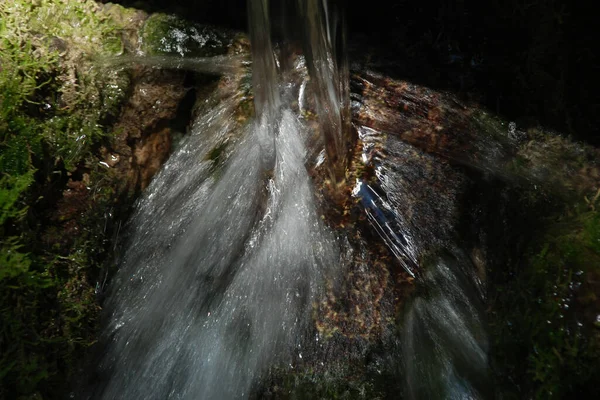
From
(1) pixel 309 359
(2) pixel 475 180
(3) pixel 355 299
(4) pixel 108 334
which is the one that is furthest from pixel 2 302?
(2) pixel 475 180

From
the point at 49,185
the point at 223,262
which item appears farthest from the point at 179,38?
the point at 223,262

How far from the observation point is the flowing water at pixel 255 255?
2.30 metres

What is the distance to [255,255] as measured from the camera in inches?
98.9

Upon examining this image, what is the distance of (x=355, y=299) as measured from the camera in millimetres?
2404

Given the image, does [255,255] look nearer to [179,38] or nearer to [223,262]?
[223,262]

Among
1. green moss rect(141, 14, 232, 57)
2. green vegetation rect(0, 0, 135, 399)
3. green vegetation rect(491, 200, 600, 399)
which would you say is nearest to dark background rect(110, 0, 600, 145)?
green moss rect(141, 14, 232, 57)

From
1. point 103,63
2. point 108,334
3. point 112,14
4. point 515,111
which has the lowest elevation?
point 108,334

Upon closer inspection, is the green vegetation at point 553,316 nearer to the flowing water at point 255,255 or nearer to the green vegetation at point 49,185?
the flowing water at point 255,255

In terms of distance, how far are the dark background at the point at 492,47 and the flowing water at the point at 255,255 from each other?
0.42m

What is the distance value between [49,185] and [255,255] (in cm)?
111

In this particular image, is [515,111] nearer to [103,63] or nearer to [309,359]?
[309,359]

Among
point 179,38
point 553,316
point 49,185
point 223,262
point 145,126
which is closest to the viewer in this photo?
point 553,316

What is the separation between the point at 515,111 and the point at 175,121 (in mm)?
2189

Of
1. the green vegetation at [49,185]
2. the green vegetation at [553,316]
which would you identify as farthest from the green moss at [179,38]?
the green vegetation at [553,316]
